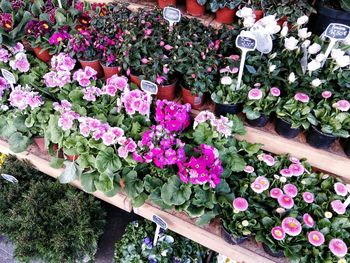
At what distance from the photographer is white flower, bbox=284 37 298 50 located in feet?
4.91

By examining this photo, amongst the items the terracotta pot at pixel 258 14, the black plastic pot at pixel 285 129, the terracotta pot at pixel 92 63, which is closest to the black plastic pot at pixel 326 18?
the terracotta pot at pixel 258 14

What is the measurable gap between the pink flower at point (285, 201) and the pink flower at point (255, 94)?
0.52m

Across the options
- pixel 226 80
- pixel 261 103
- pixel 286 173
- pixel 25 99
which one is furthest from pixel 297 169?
pixel 25 99

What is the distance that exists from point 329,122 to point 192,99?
2.40 feet

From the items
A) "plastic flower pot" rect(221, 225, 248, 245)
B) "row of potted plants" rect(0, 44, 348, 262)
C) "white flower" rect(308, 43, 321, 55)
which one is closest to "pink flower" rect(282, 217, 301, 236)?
"row of potted plants" rect(0, 44, 348, 262)

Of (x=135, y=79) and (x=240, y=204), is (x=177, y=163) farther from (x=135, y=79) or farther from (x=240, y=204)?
(x=135, y=79)

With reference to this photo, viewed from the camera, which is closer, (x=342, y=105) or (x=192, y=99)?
(x=342, y=105)

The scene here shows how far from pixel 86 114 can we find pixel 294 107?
1143 millimetres

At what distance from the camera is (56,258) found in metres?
1.74

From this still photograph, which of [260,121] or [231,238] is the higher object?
[260,121]

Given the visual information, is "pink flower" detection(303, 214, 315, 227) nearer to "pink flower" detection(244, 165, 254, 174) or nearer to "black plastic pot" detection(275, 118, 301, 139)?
"pink flower" detection(244, 165, 254, 174)

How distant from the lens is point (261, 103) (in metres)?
1.57

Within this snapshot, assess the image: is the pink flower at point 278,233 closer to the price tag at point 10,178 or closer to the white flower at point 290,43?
the white flower at point 290,43

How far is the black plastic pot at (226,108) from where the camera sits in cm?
162
